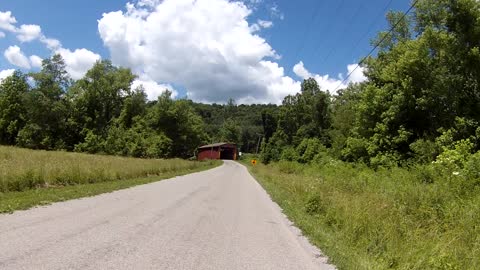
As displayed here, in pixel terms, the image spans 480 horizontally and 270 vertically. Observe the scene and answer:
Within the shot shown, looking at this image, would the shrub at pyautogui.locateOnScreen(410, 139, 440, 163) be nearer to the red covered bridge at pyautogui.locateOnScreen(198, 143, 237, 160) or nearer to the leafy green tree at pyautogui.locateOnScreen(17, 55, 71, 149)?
the leafy green tree at pyautogui.locateOnScreen(17, 55, 71, 149)

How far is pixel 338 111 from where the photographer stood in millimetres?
60875

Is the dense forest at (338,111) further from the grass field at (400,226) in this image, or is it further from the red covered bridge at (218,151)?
the red covered bridge at (218,151)

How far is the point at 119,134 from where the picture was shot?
287ft

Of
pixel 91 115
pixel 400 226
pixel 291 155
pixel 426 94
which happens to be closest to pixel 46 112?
pixel 91 115

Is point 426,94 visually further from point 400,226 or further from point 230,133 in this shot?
point 230,133

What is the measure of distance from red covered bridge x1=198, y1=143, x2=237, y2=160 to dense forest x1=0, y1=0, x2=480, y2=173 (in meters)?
14.3

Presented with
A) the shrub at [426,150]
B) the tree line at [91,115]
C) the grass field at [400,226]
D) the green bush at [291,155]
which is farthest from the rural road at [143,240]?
the tree line at [91,115]

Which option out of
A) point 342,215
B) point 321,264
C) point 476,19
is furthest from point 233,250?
point 476,19

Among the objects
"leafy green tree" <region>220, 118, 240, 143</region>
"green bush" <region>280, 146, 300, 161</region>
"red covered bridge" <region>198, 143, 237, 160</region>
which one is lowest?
"green bush" <region>280, 146, 300, 161</region>

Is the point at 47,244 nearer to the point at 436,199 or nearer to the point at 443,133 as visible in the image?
the point at 436,199

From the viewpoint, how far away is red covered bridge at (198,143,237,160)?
125438mm

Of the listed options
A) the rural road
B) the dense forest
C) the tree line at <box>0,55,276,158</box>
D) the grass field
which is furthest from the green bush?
the rural road

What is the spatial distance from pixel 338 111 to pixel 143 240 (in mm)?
55671

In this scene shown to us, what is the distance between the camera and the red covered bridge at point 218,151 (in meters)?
125
